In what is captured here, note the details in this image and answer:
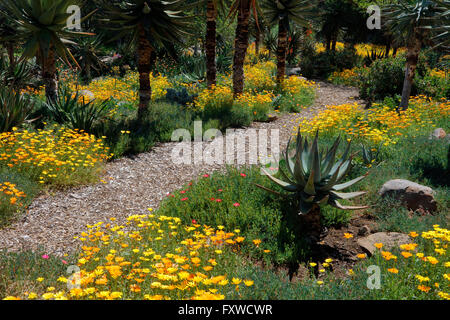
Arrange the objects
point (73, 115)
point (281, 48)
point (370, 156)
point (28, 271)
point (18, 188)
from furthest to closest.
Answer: point (281, 48), point (73, 115), point (370, 156), point (18, 188), point (28, 271)

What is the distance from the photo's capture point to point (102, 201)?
238 inches

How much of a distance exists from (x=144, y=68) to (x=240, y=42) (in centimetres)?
383

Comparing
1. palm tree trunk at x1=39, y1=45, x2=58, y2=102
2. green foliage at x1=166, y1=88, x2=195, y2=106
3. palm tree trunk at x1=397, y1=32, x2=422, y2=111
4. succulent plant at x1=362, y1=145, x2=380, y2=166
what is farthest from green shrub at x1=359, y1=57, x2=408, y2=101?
palm tree trunk at x1=39, y1=45, x2=58, y2=102

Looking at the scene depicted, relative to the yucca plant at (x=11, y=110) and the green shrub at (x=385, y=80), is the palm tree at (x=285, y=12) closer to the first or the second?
the green shrub at (x=385, y=80)

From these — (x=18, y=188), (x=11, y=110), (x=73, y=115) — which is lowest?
(x=18, y=188)

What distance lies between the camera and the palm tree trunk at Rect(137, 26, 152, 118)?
9500 millimetres

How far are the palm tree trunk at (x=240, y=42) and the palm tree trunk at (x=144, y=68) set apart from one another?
349 cm

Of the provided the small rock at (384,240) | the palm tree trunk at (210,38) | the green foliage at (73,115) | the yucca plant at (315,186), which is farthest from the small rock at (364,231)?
the palm tree trunk at (210,38)

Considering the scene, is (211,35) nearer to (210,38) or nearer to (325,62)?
(210,38)

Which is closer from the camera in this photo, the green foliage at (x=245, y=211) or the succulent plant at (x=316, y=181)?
the green foliage at (x=245, y=211)

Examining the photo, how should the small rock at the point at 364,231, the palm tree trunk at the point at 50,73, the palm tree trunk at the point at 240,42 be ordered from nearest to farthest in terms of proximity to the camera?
the small rock at the point at 364,231
the palm tree trunk at the point at 50,73
the palm tree trunk at the point at 240,42

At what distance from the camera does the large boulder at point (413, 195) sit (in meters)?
5.08

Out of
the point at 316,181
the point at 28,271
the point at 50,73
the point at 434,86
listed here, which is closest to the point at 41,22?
the point at 50,73

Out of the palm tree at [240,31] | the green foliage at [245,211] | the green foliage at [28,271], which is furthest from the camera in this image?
the palm tree at [240,31]
